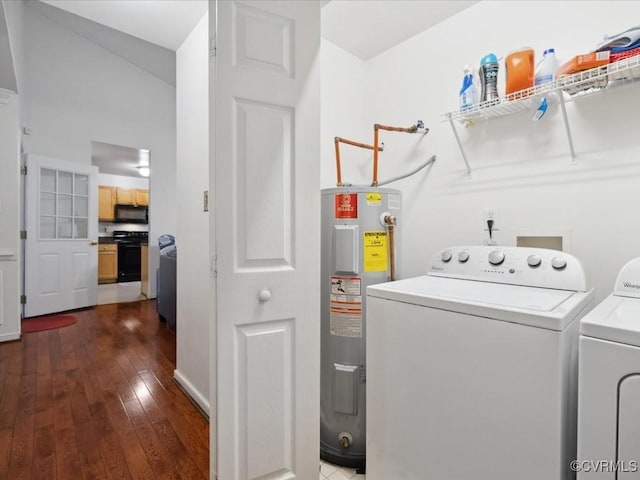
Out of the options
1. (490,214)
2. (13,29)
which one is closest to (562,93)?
(490,214)

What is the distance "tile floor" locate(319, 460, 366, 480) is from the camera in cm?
148

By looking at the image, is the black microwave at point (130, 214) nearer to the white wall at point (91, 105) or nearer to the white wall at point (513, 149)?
the white wall at point (91, 105)

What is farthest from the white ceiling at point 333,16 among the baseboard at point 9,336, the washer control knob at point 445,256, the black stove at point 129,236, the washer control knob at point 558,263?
the black stove at point 129,236

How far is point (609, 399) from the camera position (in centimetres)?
75

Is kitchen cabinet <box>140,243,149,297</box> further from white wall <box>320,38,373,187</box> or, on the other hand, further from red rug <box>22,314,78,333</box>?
white wall <box>320,38,373,187</box>

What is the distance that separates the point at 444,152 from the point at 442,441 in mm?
1608

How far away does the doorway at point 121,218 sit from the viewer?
6336mm

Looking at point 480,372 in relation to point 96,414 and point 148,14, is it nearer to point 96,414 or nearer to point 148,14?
point 96,414

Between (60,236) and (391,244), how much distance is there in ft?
15.3

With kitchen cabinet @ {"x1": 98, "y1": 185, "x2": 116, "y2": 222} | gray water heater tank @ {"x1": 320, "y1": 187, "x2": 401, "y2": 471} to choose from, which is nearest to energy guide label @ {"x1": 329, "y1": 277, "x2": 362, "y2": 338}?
gray water heater tank @ {"x1": 320, "y1": 187, "x2": 401, "y2": 471}

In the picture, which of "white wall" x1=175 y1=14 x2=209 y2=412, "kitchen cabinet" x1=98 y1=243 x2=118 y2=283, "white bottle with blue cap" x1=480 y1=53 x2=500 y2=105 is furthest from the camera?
Result: "kitchen cabinet" x1=98 y1=243 x2=118 y2=283

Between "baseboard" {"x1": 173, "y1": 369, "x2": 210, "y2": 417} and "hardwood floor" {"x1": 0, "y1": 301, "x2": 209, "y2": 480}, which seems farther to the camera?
"baseboard" {"x1": 173, "y1": 369, "x2": 210, "y2": 417}

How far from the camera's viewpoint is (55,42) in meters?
4.13

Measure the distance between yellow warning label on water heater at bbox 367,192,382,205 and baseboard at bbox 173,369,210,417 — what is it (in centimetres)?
152
